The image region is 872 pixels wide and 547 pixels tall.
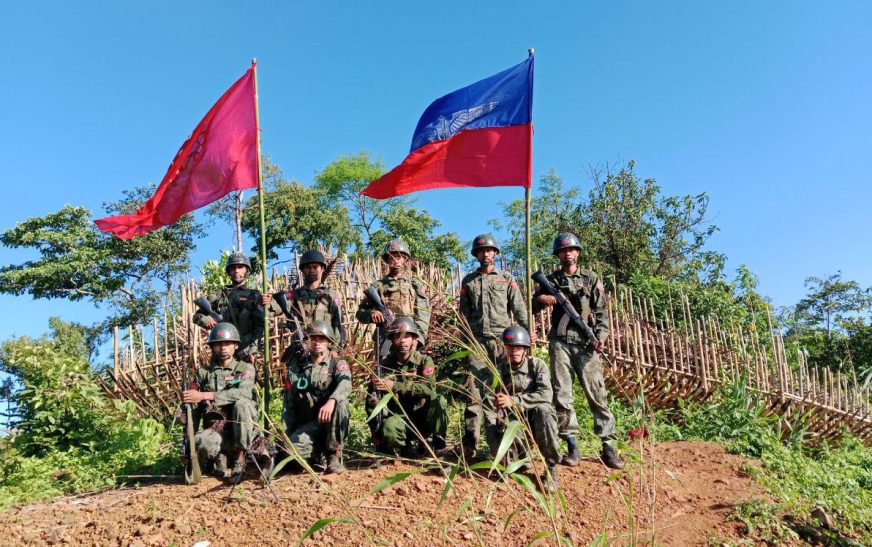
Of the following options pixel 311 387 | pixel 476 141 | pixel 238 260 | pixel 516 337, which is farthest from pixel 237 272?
pixel 516 337

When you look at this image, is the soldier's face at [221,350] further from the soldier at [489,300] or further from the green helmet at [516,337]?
the green helmet at [516,337]

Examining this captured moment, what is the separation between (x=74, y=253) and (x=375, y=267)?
1506cm

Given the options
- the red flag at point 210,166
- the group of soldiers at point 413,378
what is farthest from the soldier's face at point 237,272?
the red flag at point 210,166

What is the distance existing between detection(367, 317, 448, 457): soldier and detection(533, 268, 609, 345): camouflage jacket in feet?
4.28

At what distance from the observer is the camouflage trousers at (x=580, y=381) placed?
532 cm

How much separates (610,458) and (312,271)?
11.3 feet

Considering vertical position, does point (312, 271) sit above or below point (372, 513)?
above

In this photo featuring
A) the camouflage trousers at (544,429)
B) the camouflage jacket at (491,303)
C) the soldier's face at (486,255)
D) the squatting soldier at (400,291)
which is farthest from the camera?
the squatting soldier at (400,291)

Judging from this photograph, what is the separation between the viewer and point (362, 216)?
29344mm

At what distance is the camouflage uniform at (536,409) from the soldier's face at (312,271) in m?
2.39

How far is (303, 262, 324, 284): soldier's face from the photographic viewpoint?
6141 millimetres

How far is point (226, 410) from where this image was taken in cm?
523

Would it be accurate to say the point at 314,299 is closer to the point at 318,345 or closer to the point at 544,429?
the point at 318,345

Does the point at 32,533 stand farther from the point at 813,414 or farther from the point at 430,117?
the point at 813,414
